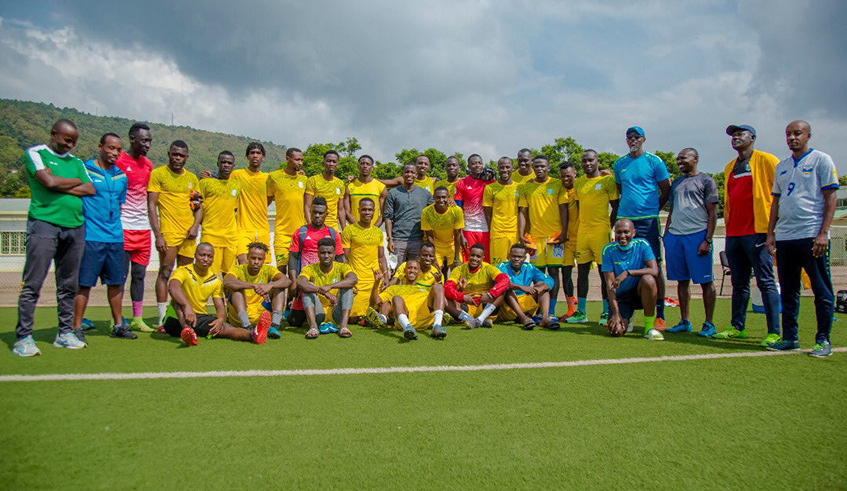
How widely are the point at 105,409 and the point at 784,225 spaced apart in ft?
19.7

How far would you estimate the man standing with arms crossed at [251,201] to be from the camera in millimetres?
7625

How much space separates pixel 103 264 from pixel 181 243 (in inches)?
49.9

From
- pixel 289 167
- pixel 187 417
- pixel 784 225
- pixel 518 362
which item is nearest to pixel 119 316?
pixel 289 167

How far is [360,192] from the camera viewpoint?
328 inches

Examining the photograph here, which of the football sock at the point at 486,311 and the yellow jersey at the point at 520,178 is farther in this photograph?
the yellow jersey at the point at 520,178

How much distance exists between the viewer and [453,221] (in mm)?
7906

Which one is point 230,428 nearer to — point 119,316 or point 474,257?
point 119,316

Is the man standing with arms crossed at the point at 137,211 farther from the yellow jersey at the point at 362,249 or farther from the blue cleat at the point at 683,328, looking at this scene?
the blue cleat at the point at 683,328

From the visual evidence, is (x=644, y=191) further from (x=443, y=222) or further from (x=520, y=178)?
(x=443, y=222)

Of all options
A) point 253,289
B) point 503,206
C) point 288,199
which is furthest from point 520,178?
point 253,289

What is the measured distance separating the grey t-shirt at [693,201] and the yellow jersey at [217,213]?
592 cm

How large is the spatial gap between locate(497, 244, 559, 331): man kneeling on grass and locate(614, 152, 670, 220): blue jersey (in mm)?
1449

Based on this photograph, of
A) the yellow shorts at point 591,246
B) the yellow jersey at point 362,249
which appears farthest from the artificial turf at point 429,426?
the yellow shorts at point 591,246

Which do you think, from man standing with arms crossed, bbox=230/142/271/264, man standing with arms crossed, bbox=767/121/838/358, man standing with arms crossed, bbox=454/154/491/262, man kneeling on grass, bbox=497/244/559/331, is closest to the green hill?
man standing with arms crossed, bbox=230/142/271/264
